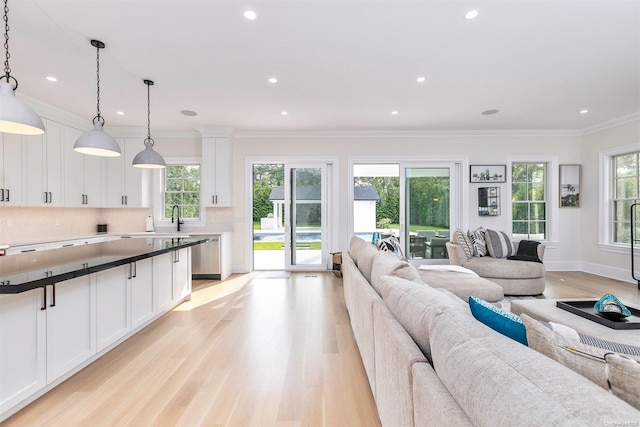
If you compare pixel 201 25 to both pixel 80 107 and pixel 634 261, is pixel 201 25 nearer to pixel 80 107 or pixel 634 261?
pixel 80 107

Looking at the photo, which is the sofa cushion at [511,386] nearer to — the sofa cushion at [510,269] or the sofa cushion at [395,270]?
the sofa cushion at [395,270]

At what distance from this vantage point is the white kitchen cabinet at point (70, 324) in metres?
1.87

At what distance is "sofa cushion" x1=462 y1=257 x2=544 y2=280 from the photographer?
4.00m

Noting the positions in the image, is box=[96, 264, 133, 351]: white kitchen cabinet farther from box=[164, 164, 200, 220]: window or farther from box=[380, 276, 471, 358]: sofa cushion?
box=[164, 164, 200, 220]: window

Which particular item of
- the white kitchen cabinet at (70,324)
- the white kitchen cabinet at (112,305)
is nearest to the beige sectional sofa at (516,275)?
the white kitchen cabinet at (112,305)

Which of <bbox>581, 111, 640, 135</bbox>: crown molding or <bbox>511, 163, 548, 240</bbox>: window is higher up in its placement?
<bbox>581, 111, 640, 135</bbox>: crown molding

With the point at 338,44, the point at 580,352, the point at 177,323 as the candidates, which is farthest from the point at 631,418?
the point at 177,323

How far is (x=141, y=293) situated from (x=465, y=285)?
3.25 m

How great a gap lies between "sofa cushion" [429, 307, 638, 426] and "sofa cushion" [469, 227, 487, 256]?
4.04 metres

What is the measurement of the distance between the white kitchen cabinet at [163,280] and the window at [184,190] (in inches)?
98.6

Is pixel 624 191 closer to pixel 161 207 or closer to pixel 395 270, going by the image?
pixel 395 270

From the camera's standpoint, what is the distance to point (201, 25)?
2434 millimetres

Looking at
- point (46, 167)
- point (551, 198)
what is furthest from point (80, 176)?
point (551, 198)

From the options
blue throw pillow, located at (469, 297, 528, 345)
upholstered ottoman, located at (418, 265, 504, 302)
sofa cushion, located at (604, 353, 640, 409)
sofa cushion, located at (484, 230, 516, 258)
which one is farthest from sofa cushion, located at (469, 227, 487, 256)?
sofa cushion, located at (604, 353, 640, 409)
